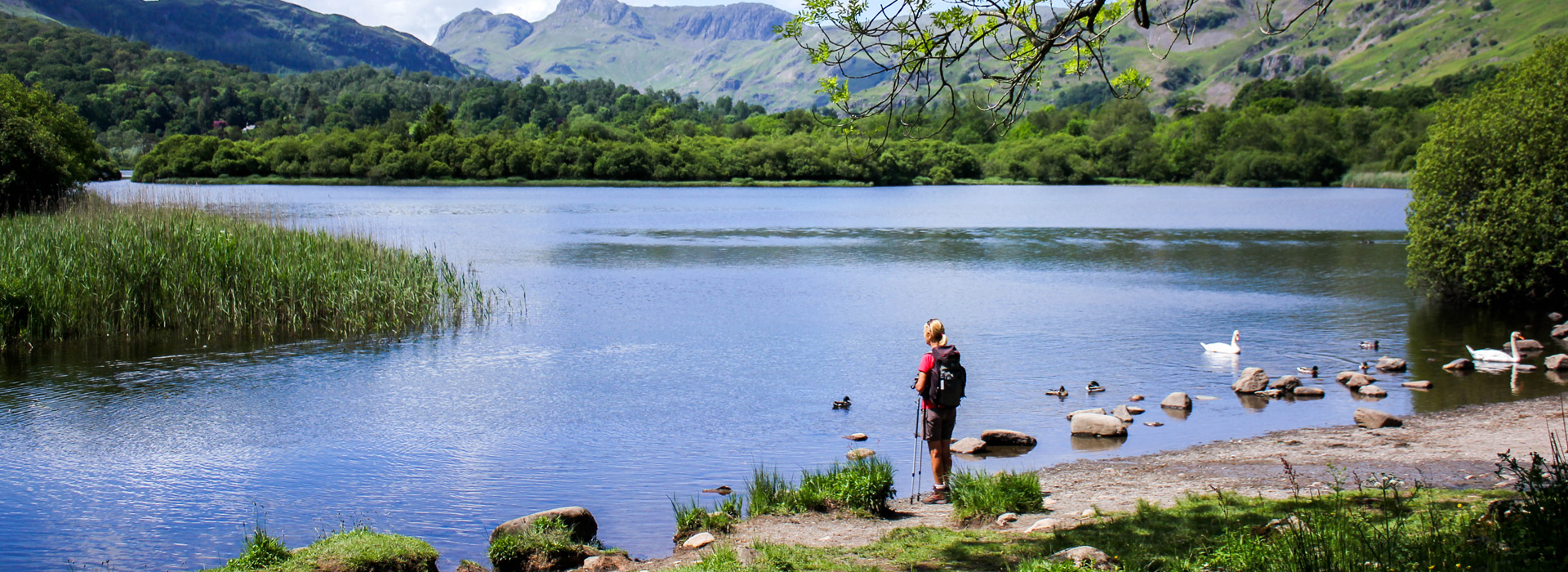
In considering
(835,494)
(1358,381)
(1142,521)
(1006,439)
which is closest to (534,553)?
(835,494)

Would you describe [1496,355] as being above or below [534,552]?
above

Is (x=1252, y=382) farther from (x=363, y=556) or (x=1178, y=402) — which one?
(x=363, y=556)

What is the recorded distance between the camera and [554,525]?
10328 mm

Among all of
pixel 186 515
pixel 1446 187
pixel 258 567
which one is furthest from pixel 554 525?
pixel 1446 187

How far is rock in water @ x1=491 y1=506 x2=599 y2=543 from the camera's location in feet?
33.4

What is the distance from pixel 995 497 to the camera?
34.2 ft

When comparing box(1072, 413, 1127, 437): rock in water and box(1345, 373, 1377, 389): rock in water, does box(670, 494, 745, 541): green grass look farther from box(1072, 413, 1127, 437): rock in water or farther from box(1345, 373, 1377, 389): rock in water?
box(1345, 373, 1377, 389): rock in water

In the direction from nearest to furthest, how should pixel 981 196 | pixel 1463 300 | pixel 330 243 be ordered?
pixel 330 243 → pixel 1463 300 → pixel 981 196

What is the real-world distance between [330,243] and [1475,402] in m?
26.5

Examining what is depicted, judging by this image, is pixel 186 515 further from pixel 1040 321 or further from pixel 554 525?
pixel 1040 321

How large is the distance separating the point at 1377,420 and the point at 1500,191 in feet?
54.6

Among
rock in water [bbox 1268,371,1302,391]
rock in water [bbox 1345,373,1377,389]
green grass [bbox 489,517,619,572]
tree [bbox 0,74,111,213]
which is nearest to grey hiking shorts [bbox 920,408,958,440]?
green grass [bbox 489,517,619,572]

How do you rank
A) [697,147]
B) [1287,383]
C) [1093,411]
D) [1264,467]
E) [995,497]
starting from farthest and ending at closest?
1. [697,147]
2. [1287,383]
3. [1093,411]
4. [1264,467]
5. [995,497]

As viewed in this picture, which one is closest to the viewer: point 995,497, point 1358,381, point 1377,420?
point 995,497
